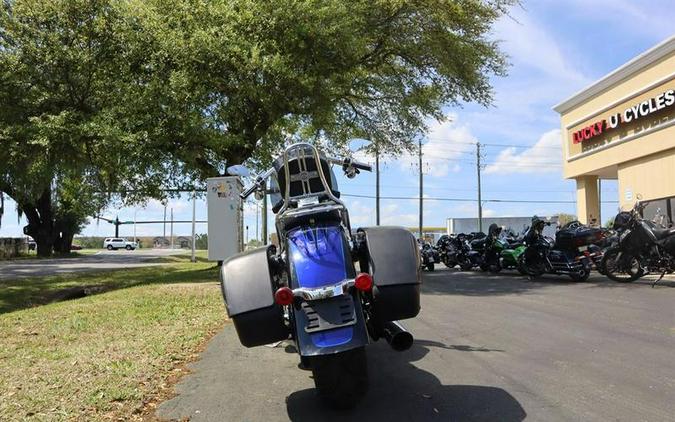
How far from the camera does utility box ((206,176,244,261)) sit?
1537 centimetres

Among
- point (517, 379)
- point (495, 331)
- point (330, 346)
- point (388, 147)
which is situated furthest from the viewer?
point (388, 147)

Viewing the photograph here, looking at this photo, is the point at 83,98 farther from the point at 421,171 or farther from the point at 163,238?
the point at 163,238

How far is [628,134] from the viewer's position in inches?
837

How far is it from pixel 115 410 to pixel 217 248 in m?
11.1

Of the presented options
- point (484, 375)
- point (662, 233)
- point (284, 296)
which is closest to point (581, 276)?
point (662, 233)

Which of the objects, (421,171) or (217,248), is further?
(421,171)

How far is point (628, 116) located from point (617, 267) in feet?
33.7

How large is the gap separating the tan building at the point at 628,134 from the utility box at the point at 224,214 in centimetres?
1219

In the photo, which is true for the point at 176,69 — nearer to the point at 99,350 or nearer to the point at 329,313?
the point at 99,350

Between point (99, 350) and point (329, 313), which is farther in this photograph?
point (99, 350)

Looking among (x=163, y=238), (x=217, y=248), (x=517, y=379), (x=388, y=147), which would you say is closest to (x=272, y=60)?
(x=217, y=248)

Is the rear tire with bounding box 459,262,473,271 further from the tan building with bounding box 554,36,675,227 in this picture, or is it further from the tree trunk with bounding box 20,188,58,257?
the tree trunk with bounding box 20,188,58,257

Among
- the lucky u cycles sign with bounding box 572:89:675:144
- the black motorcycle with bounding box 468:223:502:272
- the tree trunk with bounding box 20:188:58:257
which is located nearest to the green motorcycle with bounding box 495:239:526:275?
the black motorcycle with bounding box 468:223:502:272

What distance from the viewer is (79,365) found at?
5.95 meters
